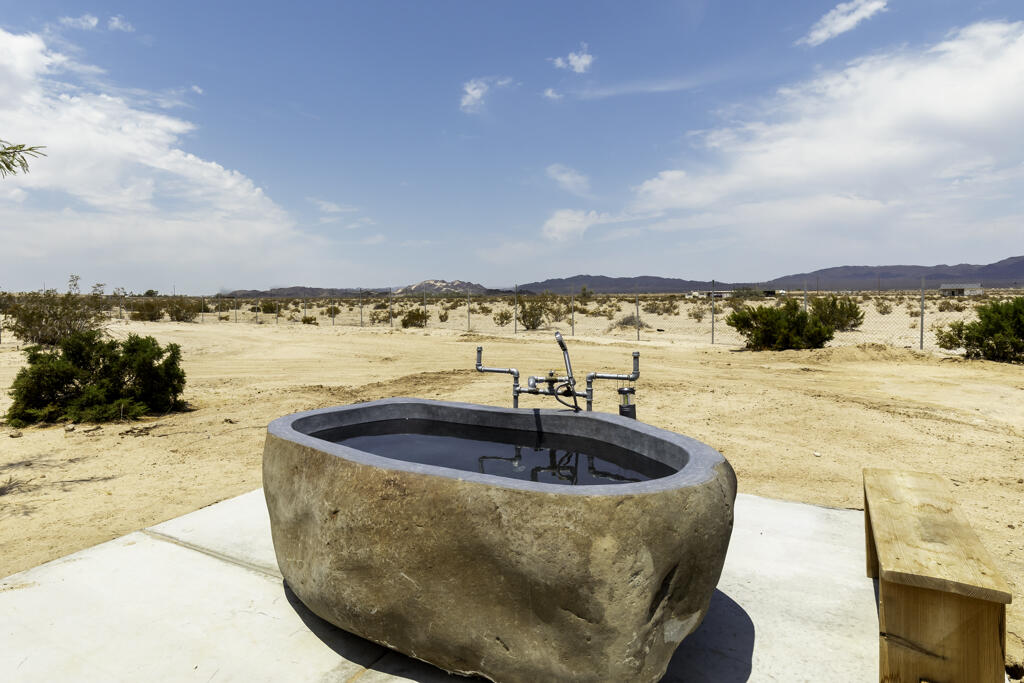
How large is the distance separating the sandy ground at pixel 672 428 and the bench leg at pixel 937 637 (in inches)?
37.3

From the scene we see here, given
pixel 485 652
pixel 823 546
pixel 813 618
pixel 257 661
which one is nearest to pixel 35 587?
pixel 257 661

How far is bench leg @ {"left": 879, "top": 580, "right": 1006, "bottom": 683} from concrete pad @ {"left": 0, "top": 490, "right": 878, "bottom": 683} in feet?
1.34

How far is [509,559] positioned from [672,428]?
6.00 m

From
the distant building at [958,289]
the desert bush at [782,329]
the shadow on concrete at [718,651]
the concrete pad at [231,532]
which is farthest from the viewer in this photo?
the distant building at [958,289]

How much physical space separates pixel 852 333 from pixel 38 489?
2356cm

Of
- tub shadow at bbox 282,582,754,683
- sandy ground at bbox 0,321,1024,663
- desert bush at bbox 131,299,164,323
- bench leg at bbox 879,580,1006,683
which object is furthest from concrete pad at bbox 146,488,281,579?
desert bush at bbox 131,299,164,323

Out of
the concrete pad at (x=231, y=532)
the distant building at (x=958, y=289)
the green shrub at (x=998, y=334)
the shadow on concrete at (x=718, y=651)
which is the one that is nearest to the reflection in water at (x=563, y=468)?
the shadow on concrete at (x=718, y=651)

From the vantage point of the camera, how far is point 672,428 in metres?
7.79

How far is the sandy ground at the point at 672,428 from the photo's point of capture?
4.93 m

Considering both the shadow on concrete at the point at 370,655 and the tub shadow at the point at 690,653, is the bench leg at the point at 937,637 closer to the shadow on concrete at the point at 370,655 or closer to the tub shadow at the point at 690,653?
the tub shadow at the point at 690,653

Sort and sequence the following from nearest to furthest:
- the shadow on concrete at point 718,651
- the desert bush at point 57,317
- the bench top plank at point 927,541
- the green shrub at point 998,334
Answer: the bench top plank at point 927,541
the shadow on concrete at point 718,651
the green shrub at point 998,334
the desert bush at point 57,317

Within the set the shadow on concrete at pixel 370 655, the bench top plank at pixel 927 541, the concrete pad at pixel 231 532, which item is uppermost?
the bench top plank at pixel 927 541

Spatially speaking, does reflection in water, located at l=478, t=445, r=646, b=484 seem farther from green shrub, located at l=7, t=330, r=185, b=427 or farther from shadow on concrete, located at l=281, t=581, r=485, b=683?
green shrub, located at l=7, t=330, r=185, b=427

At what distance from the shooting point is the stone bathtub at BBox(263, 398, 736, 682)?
6.93 feet
